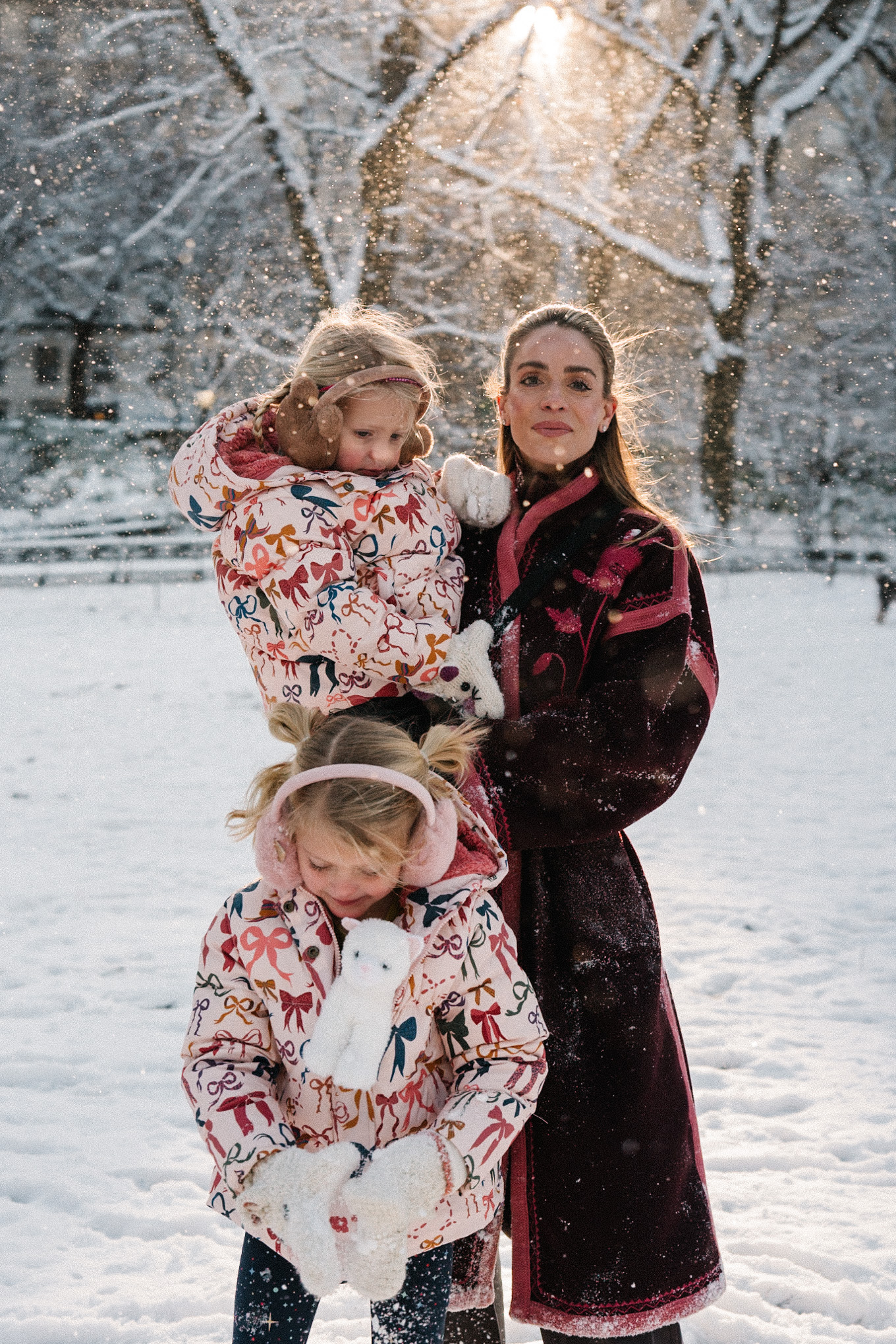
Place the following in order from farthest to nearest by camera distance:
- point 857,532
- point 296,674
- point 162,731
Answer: point 857,532 < point 162,731 < point 296,674

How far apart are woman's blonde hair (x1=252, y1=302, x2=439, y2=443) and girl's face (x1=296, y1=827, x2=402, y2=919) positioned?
78 cm

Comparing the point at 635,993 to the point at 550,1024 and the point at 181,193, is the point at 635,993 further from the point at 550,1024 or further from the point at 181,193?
the point at 181,193

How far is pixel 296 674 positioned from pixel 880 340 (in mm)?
17251

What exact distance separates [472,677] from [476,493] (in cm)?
39

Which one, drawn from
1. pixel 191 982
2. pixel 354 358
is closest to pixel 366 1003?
pixel 354 358

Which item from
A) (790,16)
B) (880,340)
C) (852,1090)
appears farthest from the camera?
(880,340)

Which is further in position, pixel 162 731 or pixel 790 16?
pixel 790 16

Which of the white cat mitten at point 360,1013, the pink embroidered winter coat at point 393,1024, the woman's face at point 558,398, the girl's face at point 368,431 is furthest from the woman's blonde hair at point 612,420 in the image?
the white cat mitten at point 360,1013

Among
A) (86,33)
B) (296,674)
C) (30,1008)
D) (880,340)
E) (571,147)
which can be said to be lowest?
(30,1008)

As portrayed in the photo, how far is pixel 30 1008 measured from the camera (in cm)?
399

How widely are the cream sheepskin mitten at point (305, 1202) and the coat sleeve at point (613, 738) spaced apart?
551mm

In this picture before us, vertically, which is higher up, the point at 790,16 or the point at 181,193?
the point at 790,16

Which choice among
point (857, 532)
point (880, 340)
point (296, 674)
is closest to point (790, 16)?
point (880, 340)

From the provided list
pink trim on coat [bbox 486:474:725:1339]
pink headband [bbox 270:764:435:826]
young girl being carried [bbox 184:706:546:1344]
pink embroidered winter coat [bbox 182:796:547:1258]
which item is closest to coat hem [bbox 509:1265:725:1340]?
pink trim on coat [bbox 486:474:725:1339]
